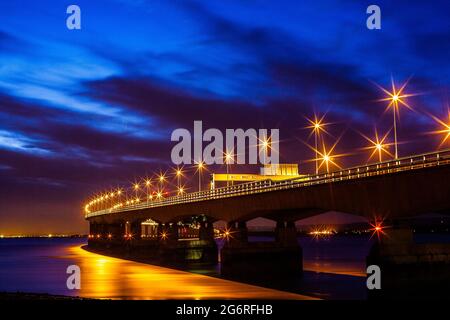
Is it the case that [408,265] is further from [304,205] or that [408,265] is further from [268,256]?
[268,256]

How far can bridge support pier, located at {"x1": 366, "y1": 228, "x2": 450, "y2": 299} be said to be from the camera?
127 ft

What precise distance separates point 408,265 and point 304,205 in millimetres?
14843

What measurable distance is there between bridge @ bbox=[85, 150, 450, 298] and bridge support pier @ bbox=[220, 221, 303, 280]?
104 mm

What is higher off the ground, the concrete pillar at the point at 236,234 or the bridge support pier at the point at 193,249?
the concrete pillar at the point at 236,234

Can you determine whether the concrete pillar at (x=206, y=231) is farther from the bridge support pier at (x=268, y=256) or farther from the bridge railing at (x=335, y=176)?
the bridge support pier at (x=268, y=256)

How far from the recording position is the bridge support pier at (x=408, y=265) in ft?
127

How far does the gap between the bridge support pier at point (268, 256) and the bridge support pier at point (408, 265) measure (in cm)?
2312

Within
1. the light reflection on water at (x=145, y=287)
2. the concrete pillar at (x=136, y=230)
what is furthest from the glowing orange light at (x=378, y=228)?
the concrete pillar at (x=136, y=230)

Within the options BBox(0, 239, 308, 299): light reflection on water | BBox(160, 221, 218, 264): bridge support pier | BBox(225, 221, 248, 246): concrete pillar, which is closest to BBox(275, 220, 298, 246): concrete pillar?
BBox(225, 221, 248, 246): concrete pillar

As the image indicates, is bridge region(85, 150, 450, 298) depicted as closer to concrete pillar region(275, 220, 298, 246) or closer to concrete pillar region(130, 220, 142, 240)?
concrete pillar region(275, 220, 298, 246)

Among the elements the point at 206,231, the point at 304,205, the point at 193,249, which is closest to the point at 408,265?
the point at 304,205

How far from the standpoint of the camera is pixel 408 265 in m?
40.1
